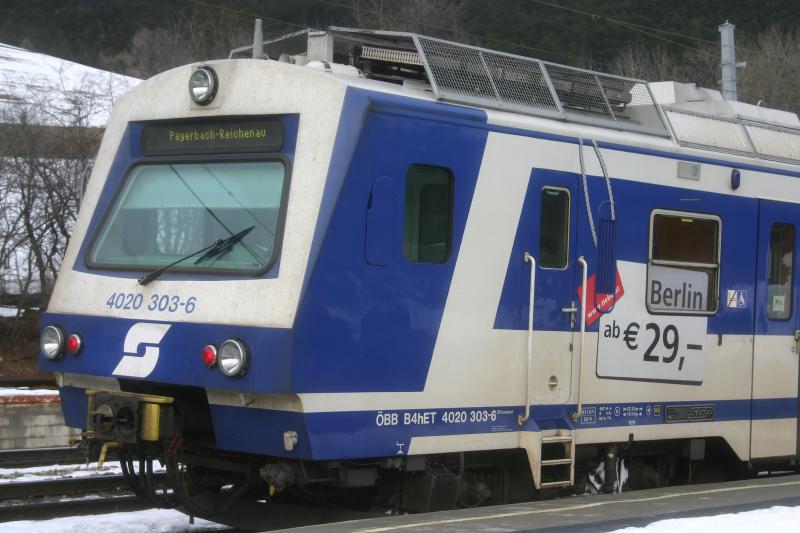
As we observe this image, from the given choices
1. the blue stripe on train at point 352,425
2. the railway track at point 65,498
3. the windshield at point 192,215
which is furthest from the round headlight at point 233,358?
the railway track at point 65,498

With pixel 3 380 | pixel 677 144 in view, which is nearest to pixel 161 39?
pixel 3 380

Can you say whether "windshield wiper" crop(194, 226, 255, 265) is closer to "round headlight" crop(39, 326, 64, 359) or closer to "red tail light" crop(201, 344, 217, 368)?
"red tail light" crop(201, 344, 217, 368)

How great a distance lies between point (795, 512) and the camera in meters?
7.32

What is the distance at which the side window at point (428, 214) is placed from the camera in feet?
25.2

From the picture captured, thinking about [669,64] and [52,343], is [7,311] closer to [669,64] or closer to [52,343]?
[52,343]

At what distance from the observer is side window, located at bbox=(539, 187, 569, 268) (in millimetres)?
8484

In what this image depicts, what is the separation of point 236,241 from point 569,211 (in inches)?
98.4

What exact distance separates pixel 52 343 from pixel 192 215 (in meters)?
1.33

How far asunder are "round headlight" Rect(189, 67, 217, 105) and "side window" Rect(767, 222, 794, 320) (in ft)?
16.6

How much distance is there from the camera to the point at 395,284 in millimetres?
7543

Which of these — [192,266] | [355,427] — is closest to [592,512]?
[355,427]

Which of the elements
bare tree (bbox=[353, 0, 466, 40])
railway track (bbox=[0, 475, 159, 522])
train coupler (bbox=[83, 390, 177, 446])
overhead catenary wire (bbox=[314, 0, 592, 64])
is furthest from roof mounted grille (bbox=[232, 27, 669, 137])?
bare tree (bbox=[353, 0, 466, 40])

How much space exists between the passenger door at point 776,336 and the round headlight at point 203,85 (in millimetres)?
4715

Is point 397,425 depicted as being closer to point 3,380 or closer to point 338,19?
point 3,380
